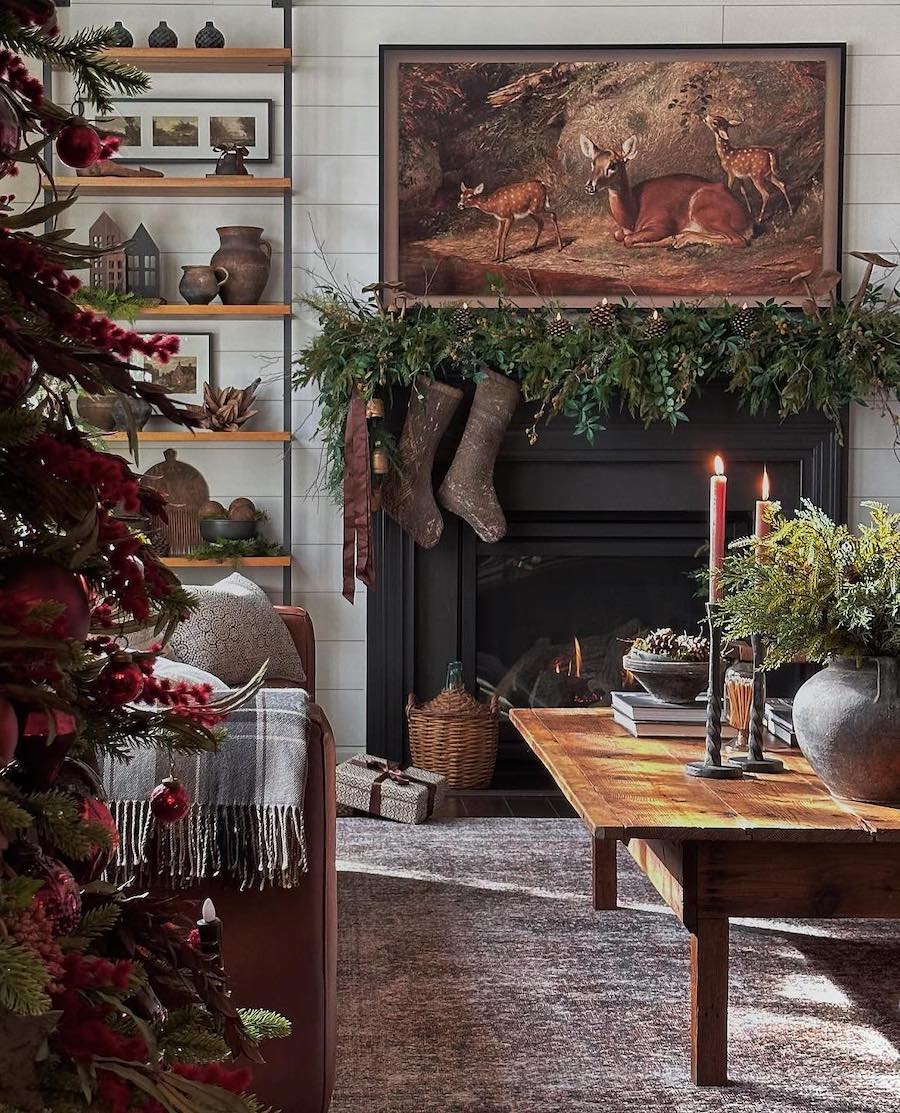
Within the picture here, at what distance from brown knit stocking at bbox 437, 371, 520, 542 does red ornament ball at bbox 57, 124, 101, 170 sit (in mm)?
3662

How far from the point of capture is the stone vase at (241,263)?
464 cm

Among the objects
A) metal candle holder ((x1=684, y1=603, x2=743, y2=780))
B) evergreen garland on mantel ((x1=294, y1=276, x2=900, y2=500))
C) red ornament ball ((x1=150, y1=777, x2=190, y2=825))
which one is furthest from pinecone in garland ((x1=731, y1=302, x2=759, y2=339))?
red ornament ball ((x1=150, y1=777, x2=190, y2=825))

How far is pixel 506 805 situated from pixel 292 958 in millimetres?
2668

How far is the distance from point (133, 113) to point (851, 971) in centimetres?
375

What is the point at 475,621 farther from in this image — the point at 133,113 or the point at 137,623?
the point at 137,623

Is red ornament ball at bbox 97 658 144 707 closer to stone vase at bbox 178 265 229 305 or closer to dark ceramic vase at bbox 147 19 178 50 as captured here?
stone vase at bbox 178 265 229 305

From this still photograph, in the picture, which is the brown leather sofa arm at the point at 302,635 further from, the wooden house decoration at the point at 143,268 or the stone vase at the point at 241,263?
the wooden house decoration at the point at 143,268

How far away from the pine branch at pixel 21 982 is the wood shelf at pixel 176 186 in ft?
13.7

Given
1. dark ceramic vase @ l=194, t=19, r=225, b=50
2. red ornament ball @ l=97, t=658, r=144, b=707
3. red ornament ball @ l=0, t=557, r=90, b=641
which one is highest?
dark ceramic vase @ l=194, t=19, r=225, b=50

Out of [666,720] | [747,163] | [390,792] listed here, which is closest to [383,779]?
[390,792]

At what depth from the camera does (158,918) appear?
94 centimetres

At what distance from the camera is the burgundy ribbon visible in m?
4.41

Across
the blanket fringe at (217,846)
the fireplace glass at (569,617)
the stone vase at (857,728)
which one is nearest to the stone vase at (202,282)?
the fireplace glass at (569,617)

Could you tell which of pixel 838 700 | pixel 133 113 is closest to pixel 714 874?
pixel 838 700
